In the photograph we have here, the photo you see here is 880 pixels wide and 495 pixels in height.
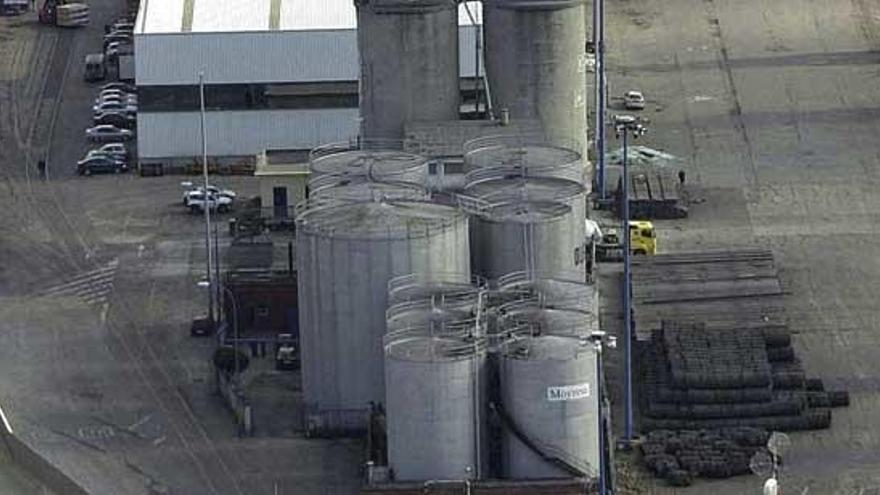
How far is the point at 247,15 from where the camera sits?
130 m

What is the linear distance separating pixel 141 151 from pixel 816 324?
1365 inches

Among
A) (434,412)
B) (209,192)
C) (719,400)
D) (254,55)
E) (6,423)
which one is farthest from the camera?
(254,55)

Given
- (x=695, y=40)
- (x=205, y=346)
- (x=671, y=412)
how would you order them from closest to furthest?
(x=671, y=412) → (x=205, y=346) → (x=695, y=40)

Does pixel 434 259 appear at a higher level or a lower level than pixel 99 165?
lower

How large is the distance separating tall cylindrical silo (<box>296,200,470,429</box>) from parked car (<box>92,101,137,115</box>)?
45.8m

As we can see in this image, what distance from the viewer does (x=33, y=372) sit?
10106cm

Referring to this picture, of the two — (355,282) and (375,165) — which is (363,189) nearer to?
(375,165)

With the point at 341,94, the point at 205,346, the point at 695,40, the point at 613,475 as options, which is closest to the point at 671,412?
the point at 613,475

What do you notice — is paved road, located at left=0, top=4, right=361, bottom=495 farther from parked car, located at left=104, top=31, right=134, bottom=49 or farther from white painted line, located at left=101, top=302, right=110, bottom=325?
parked car, located at left=104, top=31, right=134, bottom=49

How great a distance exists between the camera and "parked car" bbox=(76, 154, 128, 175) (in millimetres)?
129125

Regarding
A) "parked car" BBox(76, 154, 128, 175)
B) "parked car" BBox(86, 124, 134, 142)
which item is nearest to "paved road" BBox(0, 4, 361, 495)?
"parked car" BBox(76, 154, 128, 175)

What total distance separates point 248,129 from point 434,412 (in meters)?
44.6

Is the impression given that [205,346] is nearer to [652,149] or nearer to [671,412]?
[671,412]

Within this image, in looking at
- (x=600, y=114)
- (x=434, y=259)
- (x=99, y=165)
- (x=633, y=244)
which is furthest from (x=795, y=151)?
(x=434, y=259)
